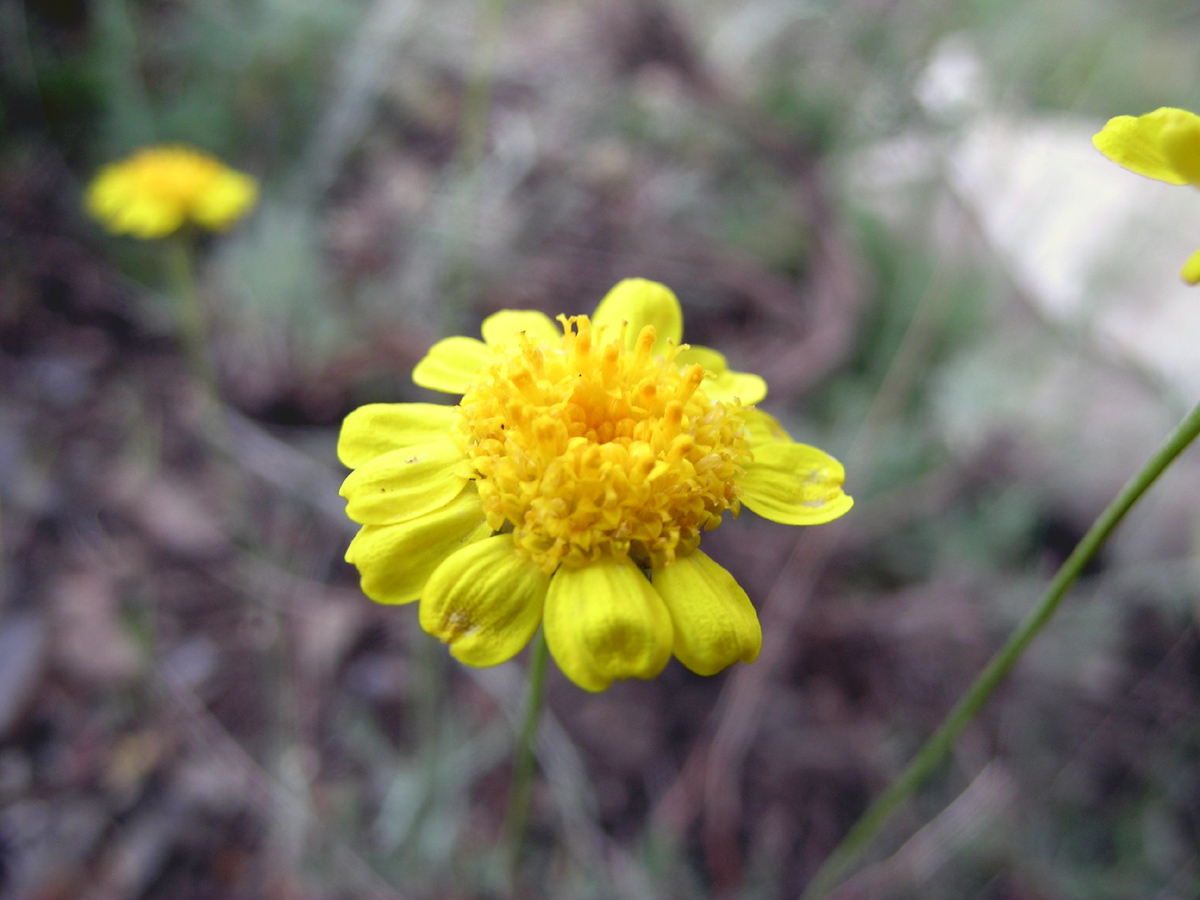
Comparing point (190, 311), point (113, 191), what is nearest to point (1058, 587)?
point (113, 191)

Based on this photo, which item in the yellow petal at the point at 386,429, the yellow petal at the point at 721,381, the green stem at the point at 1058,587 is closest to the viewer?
the green stem at the point at 1058,587

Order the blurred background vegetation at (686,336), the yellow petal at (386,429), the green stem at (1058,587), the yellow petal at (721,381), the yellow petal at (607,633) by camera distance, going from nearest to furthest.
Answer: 1. the green stem at (1058,587)
2. the yellow petal at (607,633)
3. the yellow petal at (386,429)
4. the yellow petal at (721,381)
5. the blurred background vegetation at (686,336)

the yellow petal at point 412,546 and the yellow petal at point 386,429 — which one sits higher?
the yellow petal at point 386,429

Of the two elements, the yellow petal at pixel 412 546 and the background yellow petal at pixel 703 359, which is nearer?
the yellow petal at pixel 412 546

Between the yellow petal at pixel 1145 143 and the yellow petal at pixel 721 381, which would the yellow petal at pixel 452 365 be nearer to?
the yellow petal at pixel 721 381

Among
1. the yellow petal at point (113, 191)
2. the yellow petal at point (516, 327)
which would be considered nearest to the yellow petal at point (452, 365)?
the yellow petal at point (516, 327)

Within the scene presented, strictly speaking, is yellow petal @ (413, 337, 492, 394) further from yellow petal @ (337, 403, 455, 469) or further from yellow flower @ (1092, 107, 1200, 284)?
yellow flower @ (1092, 107, 1200, 284)

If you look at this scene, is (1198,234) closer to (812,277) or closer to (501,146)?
(812,277)

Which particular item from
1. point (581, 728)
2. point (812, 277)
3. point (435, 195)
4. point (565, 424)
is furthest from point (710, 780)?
point (435, 195)
